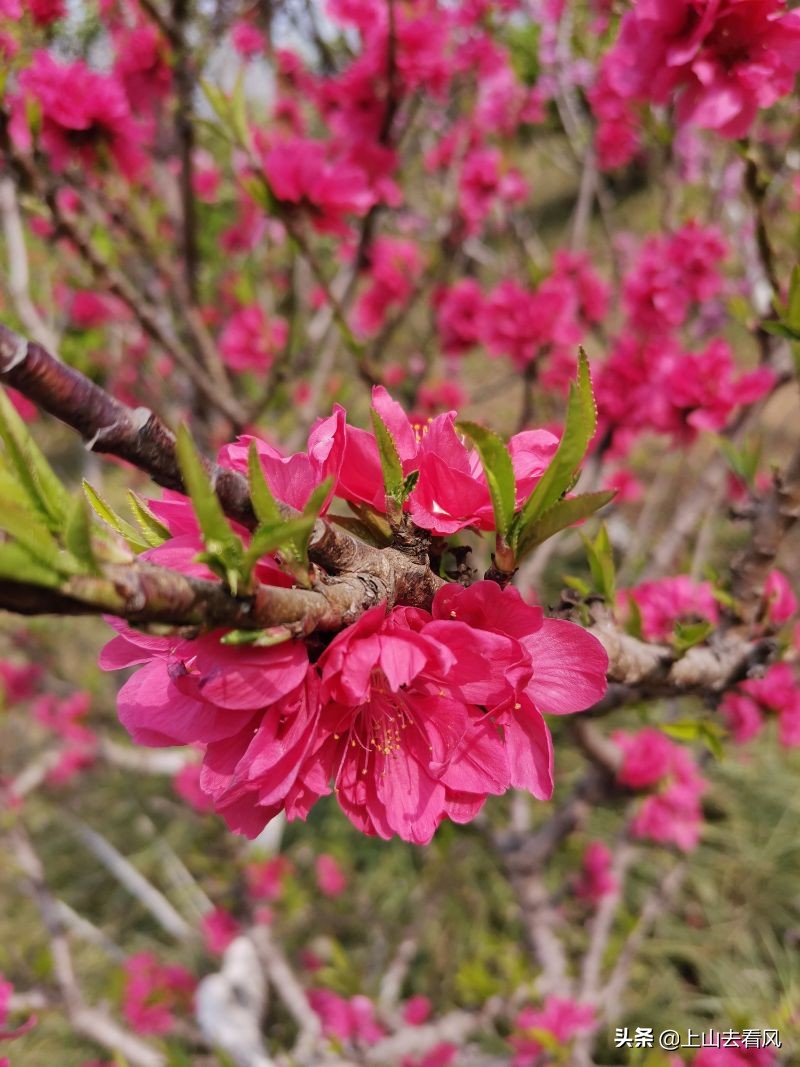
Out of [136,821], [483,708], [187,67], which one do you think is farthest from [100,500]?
[136,821]

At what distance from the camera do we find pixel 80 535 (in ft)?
1.19

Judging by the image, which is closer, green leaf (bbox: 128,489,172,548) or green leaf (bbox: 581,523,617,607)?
green leaf (bbox: 128,489,172,548)

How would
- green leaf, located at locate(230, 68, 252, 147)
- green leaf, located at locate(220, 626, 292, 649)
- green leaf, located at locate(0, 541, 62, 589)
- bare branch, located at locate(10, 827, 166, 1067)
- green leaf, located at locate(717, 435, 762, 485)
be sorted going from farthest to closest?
1. bare branch, located at locate(10, 827, 166, 1067)
2. green leaf, located at locate(230, 68, 252, 147)
3. green leaf, located at locate(717, 435, 762, 485)
4. green leaf, located at locate(220, 626, 292, 649)
5. green leaf, located at locate(0, 541, 62, 589)

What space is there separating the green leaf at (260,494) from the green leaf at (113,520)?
15 centimetres

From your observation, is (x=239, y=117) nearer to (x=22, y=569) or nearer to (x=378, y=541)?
(x=378, y=541)

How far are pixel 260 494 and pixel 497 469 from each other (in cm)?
18

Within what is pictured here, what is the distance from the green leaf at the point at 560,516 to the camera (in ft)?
1.60

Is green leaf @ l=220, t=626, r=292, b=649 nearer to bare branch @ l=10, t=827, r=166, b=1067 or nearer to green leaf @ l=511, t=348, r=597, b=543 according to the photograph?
green leaf @ l=511, t=348, r=597, b=543

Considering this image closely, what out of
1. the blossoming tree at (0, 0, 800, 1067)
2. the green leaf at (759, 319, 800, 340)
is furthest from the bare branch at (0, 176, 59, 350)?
the green leaf at (759, 319, 800, 340)

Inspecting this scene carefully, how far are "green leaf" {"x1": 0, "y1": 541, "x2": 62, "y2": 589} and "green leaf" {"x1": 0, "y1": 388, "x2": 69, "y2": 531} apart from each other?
7 centimetres

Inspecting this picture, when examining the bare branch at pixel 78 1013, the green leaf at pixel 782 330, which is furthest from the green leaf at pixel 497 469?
the bare branch at pixel 78 1013

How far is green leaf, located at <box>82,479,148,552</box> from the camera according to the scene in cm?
55

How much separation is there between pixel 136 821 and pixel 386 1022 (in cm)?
259

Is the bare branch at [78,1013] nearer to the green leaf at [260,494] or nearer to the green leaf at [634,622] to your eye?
the green leaf at [634,622]
